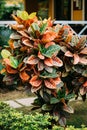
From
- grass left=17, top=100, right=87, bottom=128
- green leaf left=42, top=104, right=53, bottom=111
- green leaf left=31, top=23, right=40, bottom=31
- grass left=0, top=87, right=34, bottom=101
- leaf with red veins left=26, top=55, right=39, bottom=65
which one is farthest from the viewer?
grass left=0, top=87, right=34, bottom=101

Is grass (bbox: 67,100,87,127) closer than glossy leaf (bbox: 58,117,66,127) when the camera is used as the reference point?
No

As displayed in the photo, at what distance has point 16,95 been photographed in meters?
7.65

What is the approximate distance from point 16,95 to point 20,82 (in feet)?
7.94

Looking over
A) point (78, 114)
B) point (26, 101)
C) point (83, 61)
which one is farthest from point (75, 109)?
point (83, 61)

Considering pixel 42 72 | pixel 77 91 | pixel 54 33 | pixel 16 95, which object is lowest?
pixel 16 95

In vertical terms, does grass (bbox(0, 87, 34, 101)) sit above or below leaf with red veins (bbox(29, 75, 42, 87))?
below

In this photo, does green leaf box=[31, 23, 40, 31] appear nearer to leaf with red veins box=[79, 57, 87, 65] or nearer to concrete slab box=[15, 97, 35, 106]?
leaf with red veins box=[79, 57, 87, 65]

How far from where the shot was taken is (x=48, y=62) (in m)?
4.91

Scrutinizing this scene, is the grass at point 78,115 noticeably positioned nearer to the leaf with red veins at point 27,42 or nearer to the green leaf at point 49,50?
the green leaf at point 49,50

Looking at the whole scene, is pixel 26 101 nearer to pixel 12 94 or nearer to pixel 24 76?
pixel 12 94

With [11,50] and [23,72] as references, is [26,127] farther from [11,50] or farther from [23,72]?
[11,50]

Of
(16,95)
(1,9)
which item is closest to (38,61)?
(16,95)

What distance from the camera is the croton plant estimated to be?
494cm

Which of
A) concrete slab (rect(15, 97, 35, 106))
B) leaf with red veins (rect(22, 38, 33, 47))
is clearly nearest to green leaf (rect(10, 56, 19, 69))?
leaf with red veins (rect(22, 38, 33, 47))
